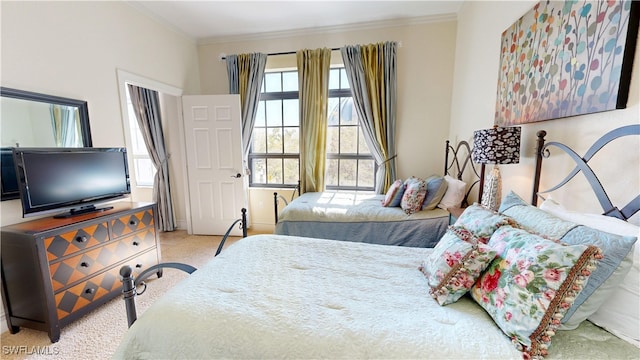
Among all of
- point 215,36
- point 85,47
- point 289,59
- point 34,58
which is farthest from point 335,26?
point 34,58

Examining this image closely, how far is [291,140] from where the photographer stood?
3.96 meters

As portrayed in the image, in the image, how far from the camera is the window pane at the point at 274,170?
13.3ft

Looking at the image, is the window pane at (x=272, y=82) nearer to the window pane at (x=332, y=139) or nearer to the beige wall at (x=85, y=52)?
the window pane at (x=332, y=139)

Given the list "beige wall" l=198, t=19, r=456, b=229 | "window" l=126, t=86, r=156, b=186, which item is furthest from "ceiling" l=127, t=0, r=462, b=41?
"window" l=126, t=86, r=156, b=186

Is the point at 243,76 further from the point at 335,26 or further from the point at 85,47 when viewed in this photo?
the point at 85,47

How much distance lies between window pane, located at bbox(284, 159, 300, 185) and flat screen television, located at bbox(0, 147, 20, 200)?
2754mm

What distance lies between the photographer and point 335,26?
346 cm

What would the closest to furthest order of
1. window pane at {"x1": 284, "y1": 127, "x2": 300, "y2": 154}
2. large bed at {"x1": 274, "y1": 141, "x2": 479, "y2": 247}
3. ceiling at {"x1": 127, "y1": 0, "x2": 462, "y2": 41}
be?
large bed at {"x1": 274, "y1": 141, "x2": 479, "y2": 247} < ceiling at {"x1": 127, "y1": 0, "x2": 462, "y2": 41} < window pane at {"x1": 284, "y1": 127, "x2": 300, "y2": 154}

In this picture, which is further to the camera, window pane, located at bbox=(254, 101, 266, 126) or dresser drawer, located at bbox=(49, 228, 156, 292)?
window pane, located at bbox=(254, 101, 266, 126)

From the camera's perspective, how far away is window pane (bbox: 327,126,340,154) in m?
3.82

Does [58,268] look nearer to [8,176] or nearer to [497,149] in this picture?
[8,176]

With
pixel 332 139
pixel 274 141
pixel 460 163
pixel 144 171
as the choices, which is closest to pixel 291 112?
pixel 274 141

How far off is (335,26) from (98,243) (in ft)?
11.7

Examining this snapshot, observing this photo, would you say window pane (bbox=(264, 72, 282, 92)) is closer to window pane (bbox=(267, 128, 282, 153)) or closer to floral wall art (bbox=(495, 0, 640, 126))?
window pane (bbox=(267, 128, 282, 153))
